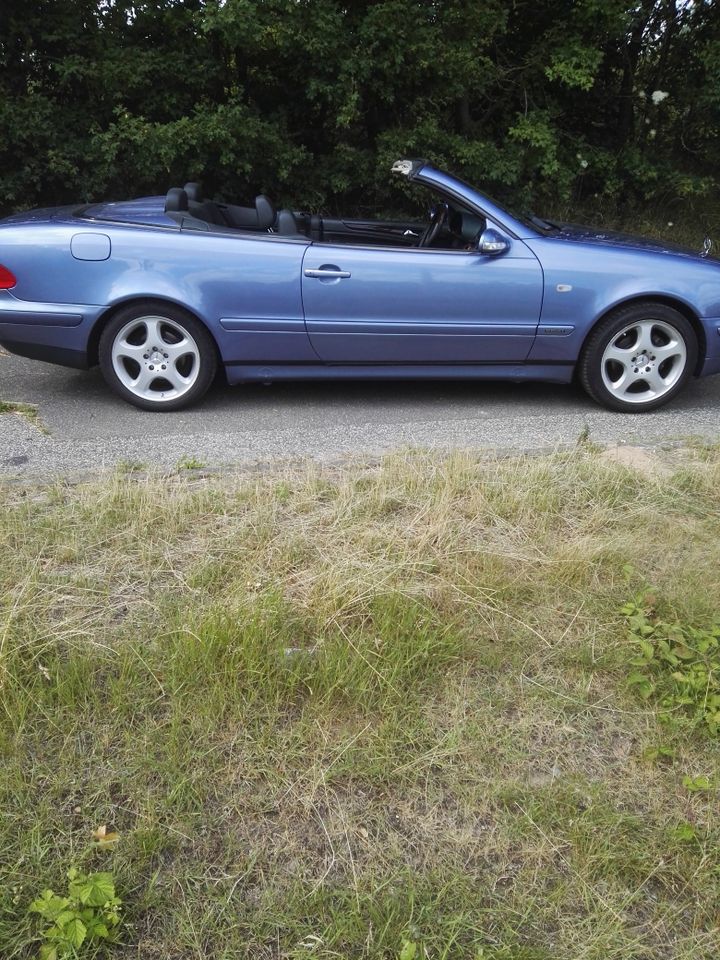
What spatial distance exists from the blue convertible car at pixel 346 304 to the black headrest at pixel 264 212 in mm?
603

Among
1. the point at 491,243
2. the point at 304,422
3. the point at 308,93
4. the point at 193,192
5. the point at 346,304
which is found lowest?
the point at 304,422

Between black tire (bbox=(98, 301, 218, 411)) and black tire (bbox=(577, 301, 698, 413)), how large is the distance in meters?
2.25

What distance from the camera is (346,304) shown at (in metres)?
4.63

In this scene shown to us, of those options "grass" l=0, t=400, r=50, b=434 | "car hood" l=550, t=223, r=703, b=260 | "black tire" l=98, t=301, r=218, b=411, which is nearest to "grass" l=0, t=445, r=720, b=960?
"grass" l=0, t=400, r=50, b=434

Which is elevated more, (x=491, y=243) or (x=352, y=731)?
(x=491, y=243)

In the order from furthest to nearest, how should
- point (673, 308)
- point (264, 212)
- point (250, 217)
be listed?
point (250, 217) → point (264, 212) → point (673, 308)

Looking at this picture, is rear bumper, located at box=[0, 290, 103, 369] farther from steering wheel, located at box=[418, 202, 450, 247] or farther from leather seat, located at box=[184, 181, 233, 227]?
steering wheel, located at box=[418, 202, 450, 247]

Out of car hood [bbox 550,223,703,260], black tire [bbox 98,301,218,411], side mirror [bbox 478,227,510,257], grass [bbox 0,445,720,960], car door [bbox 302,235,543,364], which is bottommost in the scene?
grass [bbox 0,445,720,960]

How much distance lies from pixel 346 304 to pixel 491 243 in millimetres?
905

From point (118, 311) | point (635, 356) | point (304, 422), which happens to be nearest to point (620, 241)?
point (635, 356)

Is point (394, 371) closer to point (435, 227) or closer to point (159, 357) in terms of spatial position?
point (435, 227)

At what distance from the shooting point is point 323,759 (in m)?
2.08

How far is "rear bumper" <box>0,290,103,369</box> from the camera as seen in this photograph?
4555mm

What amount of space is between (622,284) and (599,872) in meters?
3.64
